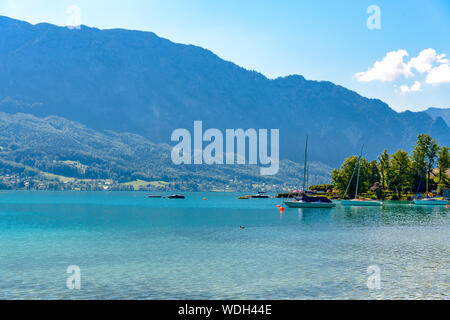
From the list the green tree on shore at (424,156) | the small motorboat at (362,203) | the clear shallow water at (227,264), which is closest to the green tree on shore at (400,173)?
the green tree on shore at (424,156)

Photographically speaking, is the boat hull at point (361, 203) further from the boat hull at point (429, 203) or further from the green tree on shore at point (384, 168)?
the green tree on shore at point (384, 168)

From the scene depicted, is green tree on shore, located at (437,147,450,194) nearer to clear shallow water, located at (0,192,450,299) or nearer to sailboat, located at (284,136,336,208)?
sailboat, located at (284,136,336,208)

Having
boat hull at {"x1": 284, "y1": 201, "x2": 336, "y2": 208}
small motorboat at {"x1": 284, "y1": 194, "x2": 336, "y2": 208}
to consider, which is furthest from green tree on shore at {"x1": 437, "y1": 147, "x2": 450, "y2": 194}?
boat hull at {"x1": 284, "y1": 201, "x2": 336, "y2": 208}

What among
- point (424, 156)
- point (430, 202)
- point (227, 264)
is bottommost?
point (227, 264)

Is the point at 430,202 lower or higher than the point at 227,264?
higher

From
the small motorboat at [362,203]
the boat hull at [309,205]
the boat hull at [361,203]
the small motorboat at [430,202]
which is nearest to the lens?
the boat hull at [309,205]

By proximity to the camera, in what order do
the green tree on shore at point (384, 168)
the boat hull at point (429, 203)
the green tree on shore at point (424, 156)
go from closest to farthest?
1. the boat hull at point (429, 203)
2. the green tree on shore at point (424, 156)
3. the green tree on shore at point (384, 168)

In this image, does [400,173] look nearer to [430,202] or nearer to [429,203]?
[430,202]

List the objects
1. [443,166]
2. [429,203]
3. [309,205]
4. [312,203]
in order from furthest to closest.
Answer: [443,166] < [429,203] < [309,205] < [312,203]

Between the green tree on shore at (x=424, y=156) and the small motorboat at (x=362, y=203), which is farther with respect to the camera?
the green tree on shore at (x=424, y=156)

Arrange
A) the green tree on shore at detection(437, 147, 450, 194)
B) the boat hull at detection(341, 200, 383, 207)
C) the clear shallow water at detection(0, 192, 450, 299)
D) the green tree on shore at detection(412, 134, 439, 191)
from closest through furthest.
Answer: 1. the clear shallow water at detection(0, 192, 450, 299)
2. the boat hull at detection(341, 200, 383, 207)
3. the green tree on shore at detection(437, 147, 450, 194)
4. the green tree on shore at detection(412, 134, 439, 191)

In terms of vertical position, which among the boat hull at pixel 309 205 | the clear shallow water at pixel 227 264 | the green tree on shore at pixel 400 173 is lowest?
the clear shallow water at pixel 227 264

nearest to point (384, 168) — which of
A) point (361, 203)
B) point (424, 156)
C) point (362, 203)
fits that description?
point (424, 156)
